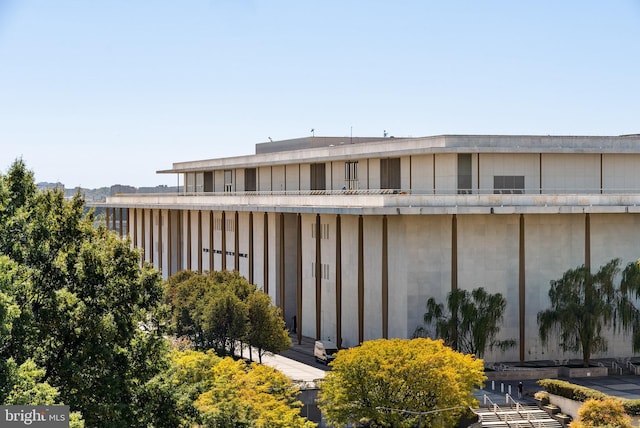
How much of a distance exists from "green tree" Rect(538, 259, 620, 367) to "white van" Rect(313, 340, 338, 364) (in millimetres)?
13856

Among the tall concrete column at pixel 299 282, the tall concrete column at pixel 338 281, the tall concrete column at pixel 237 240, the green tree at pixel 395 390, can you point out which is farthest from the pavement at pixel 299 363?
the tall concrete column at pixel 237 240

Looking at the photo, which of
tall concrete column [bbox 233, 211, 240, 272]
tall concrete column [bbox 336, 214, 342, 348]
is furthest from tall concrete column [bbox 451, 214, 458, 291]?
tall concrete column [bbox 233, 211, 240, 272]

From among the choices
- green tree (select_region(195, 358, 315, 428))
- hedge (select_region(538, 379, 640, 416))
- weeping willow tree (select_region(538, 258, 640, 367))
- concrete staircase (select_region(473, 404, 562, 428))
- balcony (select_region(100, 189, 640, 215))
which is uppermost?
balcony (select_region(100, 189, 640, 215))

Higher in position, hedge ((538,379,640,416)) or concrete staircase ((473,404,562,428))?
hedge ((538,379,640,416))

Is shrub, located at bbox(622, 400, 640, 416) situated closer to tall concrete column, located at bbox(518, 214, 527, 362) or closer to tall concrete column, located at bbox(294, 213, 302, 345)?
tall concrete column, located at bbox(518, 214, 527, 362)

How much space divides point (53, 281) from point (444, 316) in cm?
3400

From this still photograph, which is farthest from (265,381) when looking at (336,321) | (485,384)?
(336,321)

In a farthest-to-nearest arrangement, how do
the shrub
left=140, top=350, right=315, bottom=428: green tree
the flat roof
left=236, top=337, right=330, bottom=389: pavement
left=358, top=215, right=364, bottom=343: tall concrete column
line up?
left=358, top=215, right=364, bottom=343: tall concrete column → the flat roof → left=236, top=337, right=330, bottom=389: pavement → the shrub → left=140, top=350, right=315, bottom=428: green tree

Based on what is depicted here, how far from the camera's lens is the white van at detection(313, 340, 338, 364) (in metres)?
68.6

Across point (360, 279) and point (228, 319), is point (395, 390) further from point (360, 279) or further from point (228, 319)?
point (360, 279)

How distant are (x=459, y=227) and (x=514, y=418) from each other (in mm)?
16274

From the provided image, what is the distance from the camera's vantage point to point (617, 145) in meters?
71.6

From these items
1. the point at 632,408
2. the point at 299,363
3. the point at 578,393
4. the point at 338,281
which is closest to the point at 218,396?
the point at 578,393

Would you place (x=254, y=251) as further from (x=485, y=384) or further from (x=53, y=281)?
(x=53, y=281)
